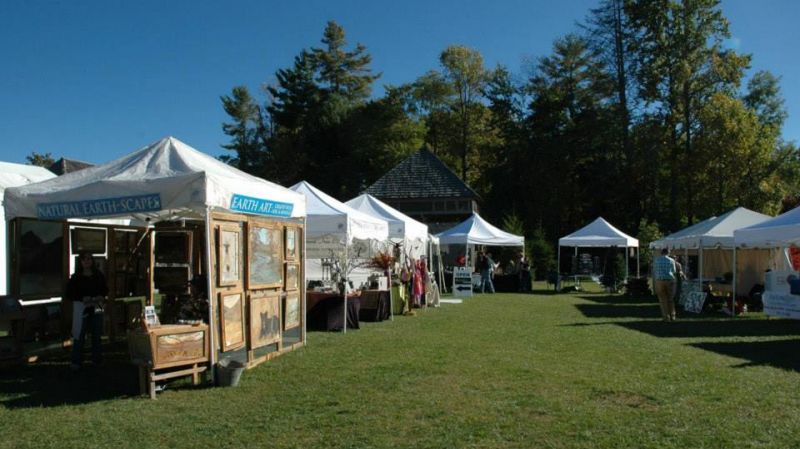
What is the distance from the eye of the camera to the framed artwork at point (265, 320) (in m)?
8.25

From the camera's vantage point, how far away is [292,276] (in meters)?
9.71

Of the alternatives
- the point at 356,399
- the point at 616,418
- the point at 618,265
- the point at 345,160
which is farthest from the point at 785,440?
the point at 345,160

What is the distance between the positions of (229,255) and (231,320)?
2.43 feet

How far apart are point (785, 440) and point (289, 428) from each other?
12.5 feet

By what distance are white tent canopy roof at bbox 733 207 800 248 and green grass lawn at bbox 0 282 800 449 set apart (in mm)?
2002

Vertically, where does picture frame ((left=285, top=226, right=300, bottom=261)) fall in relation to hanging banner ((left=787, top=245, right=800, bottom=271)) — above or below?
above

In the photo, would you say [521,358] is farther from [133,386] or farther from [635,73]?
[635,73]

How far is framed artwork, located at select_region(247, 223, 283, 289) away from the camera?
826 centimetres

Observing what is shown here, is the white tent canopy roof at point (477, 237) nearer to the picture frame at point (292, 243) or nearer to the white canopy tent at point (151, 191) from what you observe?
the picture frame at point (292, 243)

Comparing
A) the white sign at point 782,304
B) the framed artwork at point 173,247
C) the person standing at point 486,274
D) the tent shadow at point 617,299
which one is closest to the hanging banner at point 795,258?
the white sign at point 782,304

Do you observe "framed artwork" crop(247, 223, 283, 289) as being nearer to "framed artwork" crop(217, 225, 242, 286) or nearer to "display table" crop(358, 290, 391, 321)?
"framed artwork" crop(217, 225, 242, 286)

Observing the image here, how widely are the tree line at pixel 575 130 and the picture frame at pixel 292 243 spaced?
2558 centimetres

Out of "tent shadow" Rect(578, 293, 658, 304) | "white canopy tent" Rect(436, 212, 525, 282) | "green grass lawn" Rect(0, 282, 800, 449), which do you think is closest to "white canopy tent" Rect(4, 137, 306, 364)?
"green grass lawn" Rect(0, 282, 800, 449)

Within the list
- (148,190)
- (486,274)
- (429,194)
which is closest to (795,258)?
(486,274)
